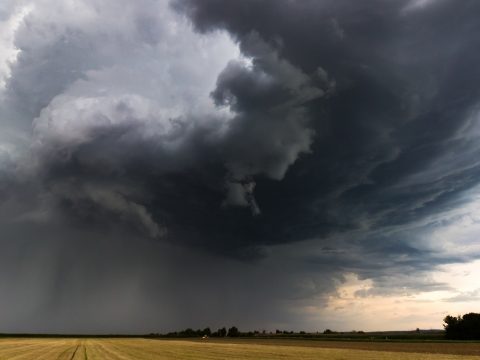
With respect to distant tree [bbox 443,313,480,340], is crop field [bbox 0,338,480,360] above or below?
below

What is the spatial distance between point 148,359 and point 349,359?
23.2 m

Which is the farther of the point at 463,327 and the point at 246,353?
the point at 463,327

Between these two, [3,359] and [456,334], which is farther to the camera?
[456,334]

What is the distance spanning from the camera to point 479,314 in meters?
131

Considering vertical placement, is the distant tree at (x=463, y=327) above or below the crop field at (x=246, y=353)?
above

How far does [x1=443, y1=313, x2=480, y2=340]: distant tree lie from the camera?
127688 mm

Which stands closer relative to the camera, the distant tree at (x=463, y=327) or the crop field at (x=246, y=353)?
the crop field at (x=246, y=353)

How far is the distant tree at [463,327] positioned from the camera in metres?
128

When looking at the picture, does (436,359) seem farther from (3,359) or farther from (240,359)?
(3,359)

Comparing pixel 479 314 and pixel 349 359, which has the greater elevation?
pixel 479 314

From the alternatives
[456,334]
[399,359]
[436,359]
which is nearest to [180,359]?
[399,359]

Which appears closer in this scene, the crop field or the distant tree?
the crop field

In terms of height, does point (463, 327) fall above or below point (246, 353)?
above

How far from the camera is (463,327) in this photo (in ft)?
430
